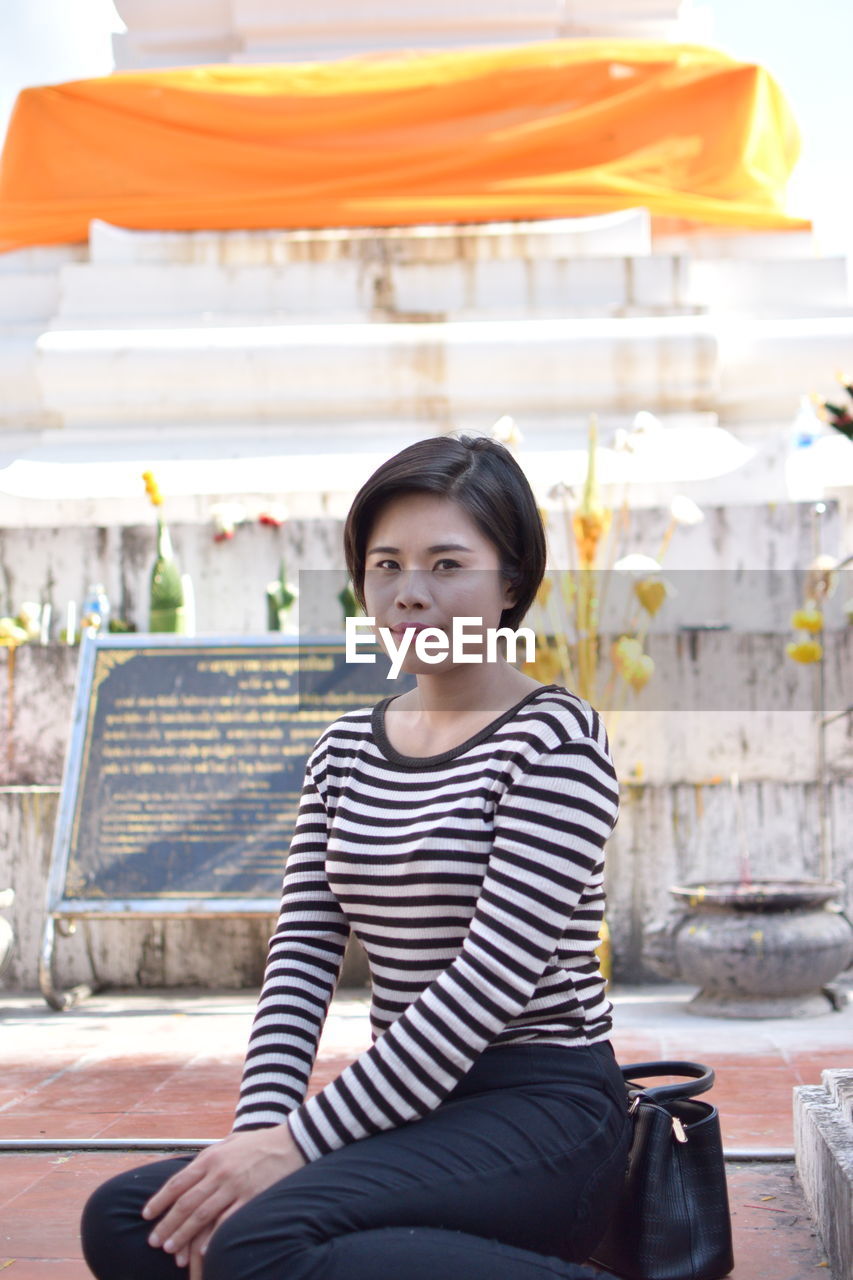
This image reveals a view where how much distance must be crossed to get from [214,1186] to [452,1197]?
0.80 ft

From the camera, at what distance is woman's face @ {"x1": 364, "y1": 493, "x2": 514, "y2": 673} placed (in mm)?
1852

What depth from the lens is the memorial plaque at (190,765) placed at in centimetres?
438

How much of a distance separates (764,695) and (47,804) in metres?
2.23

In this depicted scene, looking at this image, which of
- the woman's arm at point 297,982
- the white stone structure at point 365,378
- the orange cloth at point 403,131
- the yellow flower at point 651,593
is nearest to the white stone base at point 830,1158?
the woman's arm at point 297,982

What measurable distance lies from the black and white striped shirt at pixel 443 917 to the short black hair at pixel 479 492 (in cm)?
17

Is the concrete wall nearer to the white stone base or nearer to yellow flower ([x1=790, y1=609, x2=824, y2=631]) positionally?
yellow flower ([x1=790, y1=609, x2=824, y2=631])

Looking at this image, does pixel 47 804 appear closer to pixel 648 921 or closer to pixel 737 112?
pixel 648 921

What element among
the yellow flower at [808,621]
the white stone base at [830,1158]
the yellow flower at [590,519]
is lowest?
the white stone base at [830,1158]

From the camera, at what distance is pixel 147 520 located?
601cm

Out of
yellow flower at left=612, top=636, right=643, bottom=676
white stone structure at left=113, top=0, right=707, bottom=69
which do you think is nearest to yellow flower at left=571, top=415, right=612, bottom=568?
yellow flower at left=612, top=636, right=643, bottom=676

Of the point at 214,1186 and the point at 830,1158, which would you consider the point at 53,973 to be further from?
the point at 214,1186

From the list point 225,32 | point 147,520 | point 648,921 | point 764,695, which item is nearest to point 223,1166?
point 648,921

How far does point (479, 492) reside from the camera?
1.86 m
